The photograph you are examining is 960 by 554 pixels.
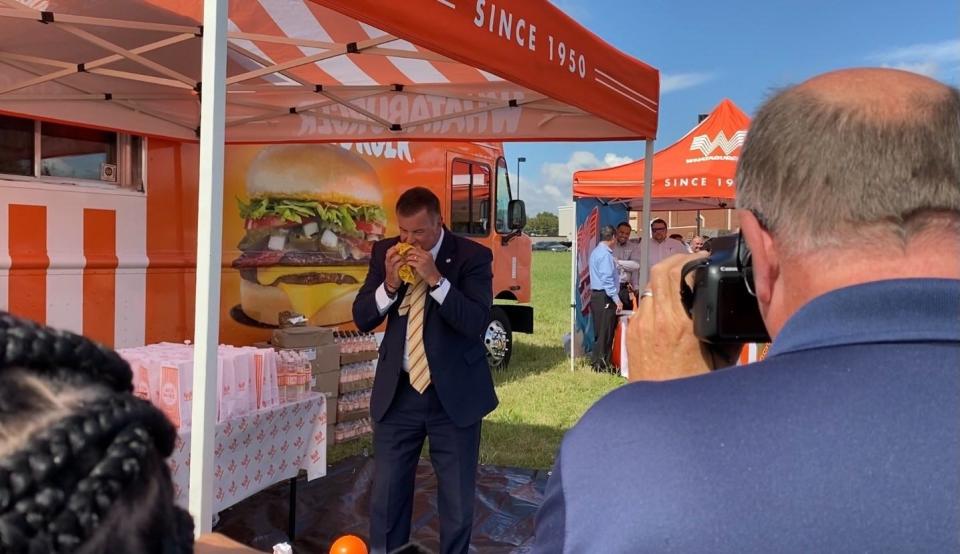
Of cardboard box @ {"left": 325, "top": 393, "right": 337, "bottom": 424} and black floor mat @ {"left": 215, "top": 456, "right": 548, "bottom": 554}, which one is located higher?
cardboard box @ {"left": 325, "top": 393, "right": 337, "bottom": 424}

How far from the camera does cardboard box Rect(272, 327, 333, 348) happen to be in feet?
17.2

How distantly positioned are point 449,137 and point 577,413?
359cm

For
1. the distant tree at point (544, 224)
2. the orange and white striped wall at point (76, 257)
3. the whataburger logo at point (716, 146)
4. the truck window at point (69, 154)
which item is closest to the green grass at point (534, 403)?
the orange and white striped wall at point (76, 257)

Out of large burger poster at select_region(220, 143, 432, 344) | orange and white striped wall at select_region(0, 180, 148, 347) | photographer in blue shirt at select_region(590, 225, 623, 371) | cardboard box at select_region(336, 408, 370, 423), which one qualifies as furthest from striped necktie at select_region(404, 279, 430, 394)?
photographer in blue shirt at select_region(590, 225, 623, 371)

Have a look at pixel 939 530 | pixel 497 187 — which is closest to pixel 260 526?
pixel 939 530

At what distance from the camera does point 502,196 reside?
919 centimetres

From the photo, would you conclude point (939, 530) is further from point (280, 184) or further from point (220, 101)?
point (280, 184)

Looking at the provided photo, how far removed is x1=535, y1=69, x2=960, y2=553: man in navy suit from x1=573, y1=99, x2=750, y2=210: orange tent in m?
8.75

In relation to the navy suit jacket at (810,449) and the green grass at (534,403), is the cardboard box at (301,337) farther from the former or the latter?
the navy suit jacket at (810,449)

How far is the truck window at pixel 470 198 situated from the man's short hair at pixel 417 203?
4.07m

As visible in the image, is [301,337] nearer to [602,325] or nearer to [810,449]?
[810,449]

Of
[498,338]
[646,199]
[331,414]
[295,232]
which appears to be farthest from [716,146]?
[331,414]

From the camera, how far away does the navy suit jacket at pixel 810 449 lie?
0.73m

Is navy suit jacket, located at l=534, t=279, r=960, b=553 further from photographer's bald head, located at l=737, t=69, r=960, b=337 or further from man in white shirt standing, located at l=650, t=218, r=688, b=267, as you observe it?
man in white shirt standing, located at l=650, t=218, r=688, b=267
